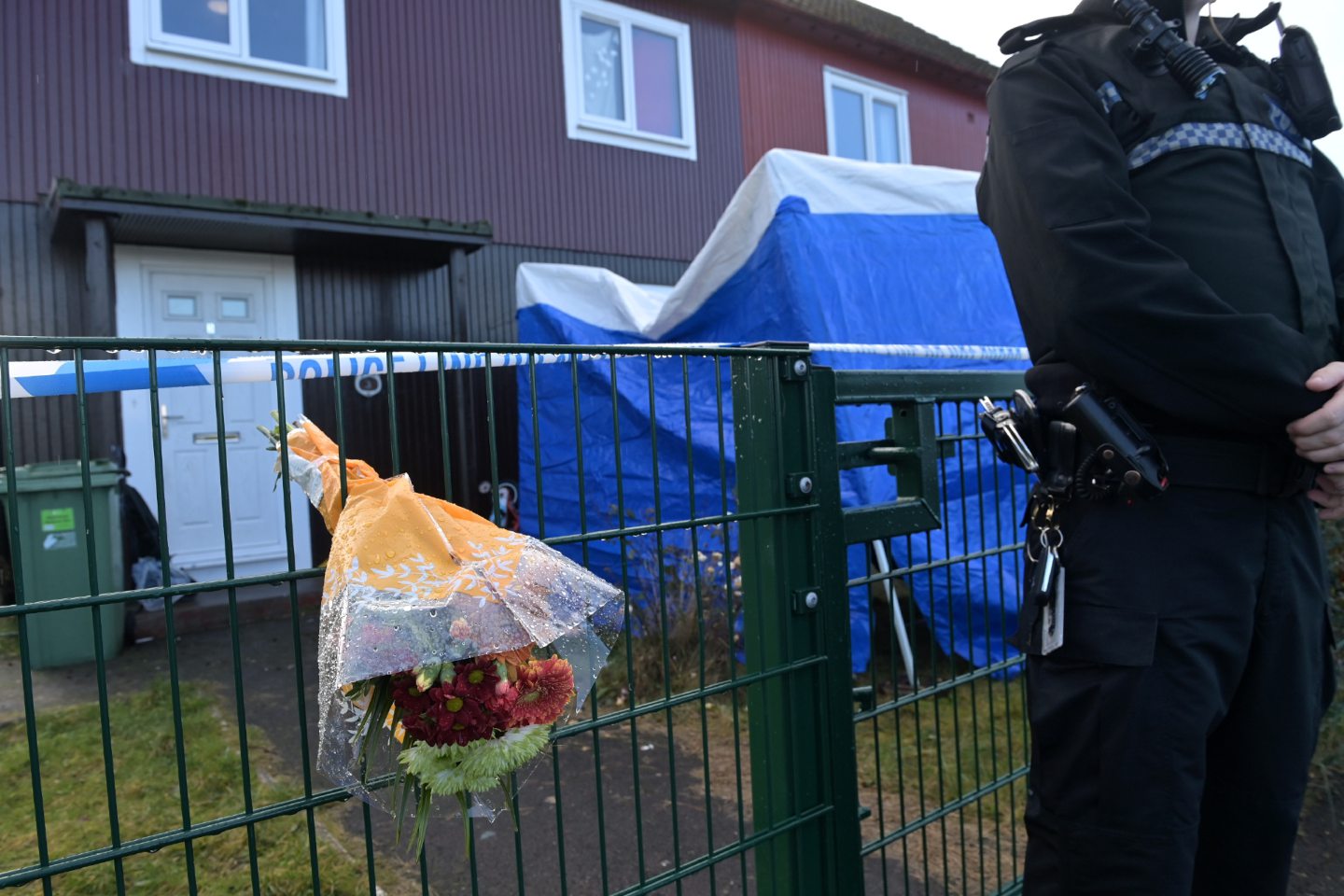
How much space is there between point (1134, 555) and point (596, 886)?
1.97 metres

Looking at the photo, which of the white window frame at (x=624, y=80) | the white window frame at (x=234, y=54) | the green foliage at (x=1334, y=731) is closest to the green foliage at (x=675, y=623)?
the green foliage at (x=1334, y=731)

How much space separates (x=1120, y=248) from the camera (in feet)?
4.65

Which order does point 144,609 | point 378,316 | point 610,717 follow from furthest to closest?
point 378,316
point 144,609
point 610,717

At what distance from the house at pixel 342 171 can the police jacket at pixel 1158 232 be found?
158 inches

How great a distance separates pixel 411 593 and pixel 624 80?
9383 millimetres

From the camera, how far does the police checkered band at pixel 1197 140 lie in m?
1.56

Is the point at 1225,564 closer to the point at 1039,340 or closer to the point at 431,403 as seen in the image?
the point at 1039,340

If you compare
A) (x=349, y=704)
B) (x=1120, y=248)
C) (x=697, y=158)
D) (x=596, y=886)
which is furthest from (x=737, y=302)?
(x=697, y=158)

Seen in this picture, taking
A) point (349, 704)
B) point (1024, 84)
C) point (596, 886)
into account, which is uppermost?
point (1024, 84)

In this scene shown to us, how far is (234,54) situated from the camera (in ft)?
23.5

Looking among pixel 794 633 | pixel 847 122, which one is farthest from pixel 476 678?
pixel 847 122

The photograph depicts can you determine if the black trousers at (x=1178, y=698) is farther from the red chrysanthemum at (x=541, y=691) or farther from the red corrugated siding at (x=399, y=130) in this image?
the red corrugated siding at (x=399, y=130)

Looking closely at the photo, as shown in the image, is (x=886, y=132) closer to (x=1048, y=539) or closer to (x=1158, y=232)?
(x=1158, y=232)

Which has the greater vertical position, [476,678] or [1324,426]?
[1324,426]
